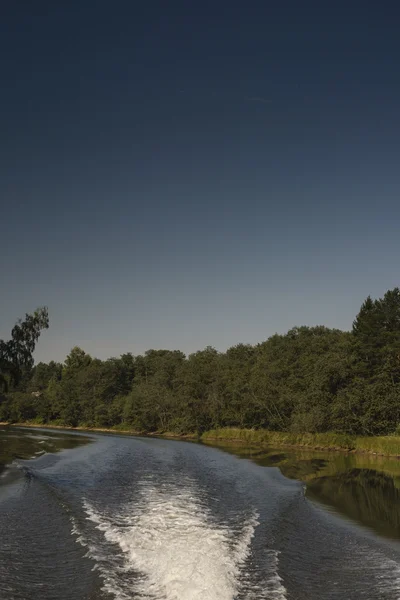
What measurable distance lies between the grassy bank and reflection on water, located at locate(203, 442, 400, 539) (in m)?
1.89

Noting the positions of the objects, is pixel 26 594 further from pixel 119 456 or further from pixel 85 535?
pixel 119 456

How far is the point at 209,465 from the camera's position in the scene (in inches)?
1537

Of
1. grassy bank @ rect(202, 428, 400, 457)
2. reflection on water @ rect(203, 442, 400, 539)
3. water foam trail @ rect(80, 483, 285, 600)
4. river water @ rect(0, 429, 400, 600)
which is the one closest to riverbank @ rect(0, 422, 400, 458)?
grassy bank @ rect(202, 428, 400, 457)

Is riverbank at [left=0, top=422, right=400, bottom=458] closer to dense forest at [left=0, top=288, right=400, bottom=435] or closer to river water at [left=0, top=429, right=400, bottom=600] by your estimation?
dense forest at [left=0, top=288, right=400, bottom=435]

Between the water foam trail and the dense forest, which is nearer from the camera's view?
the water foam trail

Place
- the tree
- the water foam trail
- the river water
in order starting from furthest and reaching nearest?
the tree
the river water
the water foam trail

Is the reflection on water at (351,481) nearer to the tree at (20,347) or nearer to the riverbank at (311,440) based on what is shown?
the riverbank at (311,440)

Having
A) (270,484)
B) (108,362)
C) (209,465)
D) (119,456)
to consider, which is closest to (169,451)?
(119,456)

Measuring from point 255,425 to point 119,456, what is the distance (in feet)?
127

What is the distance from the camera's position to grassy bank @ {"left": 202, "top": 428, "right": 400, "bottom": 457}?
164 feet

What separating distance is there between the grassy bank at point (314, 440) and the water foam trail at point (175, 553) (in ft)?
110

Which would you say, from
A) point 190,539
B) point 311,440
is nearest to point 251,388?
point 311,440

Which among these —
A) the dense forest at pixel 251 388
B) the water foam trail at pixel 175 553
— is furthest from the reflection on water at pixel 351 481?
the dense forest at pixel 251 388

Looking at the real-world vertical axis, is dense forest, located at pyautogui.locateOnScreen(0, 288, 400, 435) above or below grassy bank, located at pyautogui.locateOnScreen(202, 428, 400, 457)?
above
